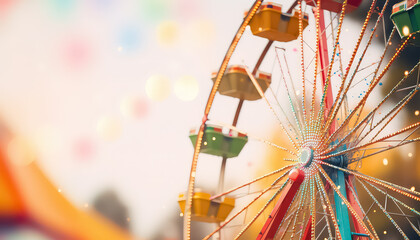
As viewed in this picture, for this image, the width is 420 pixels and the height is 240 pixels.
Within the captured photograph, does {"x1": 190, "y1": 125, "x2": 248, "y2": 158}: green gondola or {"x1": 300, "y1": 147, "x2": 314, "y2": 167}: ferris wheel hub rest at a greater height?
{"x1": 190, "y1": 125, "x2": 248, "y2": 158}: green gondola

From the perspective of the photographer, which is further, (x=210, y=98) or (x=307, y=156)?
(x=210, y=98)

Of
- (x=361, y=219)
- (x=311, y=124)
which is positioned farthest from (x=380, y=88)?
(x=361, y=219)

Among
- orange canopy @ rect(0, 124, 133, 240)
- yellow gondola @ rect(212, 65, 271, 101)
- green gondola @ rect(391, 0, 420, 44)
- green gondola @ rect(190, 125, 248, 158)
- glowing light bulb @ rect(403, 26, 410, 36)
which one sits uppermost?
green gondola @ rect(391, 0, 420, 44)

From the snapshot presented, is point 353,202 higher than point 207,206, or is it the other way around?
point 353,202

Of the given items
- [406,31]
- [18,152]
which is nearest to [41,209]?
[18,152]

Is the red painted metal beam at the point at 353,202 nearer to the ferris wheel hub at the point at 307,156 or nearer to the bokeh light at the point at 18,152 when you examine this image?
the ferris wheel hub at the point at 307,156

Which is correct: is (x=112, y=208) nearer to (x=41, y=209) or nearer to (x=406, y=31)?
(x=41, y=209)

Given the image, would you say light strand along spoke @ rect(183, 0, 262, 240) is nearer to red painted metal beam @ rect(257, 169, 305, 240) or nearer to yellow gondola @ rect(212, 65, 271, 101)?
red painted metal beam @ rect(257, 169, 305, 240)

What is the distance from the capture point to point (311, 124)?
217 inches

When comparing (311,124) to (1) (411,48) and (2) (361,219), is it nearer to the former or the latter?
(2) (361,219)

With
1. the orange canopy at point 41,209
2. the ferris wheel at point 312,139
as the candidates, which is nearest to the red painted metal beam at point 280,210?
the ferris wheel at point 312,139

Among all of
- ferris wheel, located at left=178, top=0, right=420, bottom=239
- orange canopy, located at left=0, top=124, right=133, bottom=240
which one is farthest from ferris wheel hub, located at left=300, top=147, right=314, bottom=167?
orange canopy, located at left=0, top=124, right=133, bottom=240

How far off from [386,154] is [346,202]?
312 cm

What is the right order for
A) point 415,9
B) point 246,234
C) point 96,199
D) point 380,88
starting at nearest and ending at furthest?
1. point 415,9
2. point 380,88
3. point 246,234
4. point 96,199
